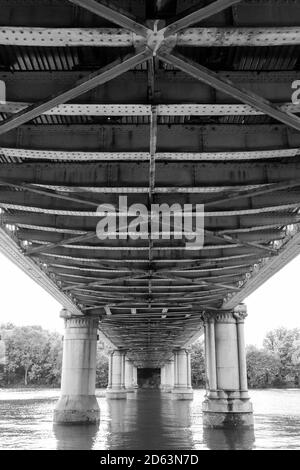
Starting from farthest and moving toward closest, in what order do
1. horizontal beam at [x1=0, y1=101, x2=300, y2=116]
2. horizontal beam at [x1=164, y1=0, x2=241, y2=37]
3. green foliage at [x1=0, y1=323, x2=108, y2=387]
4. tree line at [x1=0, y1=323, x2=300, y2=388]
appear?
tree line at [x1=0, y1=323, x2=300, y2=388] → green foliage at [x1=0, y1=323, x2=108, y2=387] → horizontal beam at [x1=0, y1=101, x2=300, y2=116] → horizontal beam at [x1=164, y1=0, x2=241, y2=37]

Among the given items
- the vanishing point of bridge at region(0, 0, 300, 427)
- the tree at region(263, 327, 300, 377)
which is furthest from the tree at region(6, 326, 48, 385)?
the vanishing point of bridge at region(0, 0, 300, 427)

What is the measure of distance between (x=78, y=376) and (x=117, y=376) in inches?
1682

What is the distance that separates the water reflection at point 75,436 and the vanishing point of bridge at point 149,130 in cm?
804

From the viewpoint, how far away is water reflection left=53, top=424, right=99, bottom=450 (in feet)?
77.3

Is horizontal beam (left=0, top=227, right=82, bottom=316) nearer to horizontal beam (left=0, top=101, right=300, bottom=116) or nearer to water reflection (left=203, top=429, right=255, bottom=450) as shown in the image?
horizontal beam (left=0, top=101, right=300, bottom=116)

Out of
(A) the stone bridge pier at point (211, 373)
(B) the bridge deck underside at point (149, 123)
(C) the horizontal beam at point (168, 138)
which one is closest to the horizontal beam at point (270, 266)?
(B) the bridge deck underside at point (149, 123)

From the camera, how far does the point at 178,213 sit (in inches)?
571

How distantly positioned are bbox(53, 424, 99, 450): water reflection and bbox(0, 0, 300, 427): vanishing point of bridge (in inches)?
317

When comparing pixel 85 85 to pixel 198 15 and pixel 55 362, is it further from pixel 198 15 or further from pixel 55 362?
pixel 55 362

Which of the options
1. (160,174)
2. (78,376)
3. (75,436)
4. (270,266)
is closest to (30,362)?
(78,376)

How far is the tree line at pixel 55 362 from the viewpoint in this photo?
132m

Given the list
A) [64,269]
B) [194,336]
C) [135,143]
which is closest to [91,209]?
[135,143]

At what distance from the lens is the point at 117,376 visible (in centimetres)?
7519
